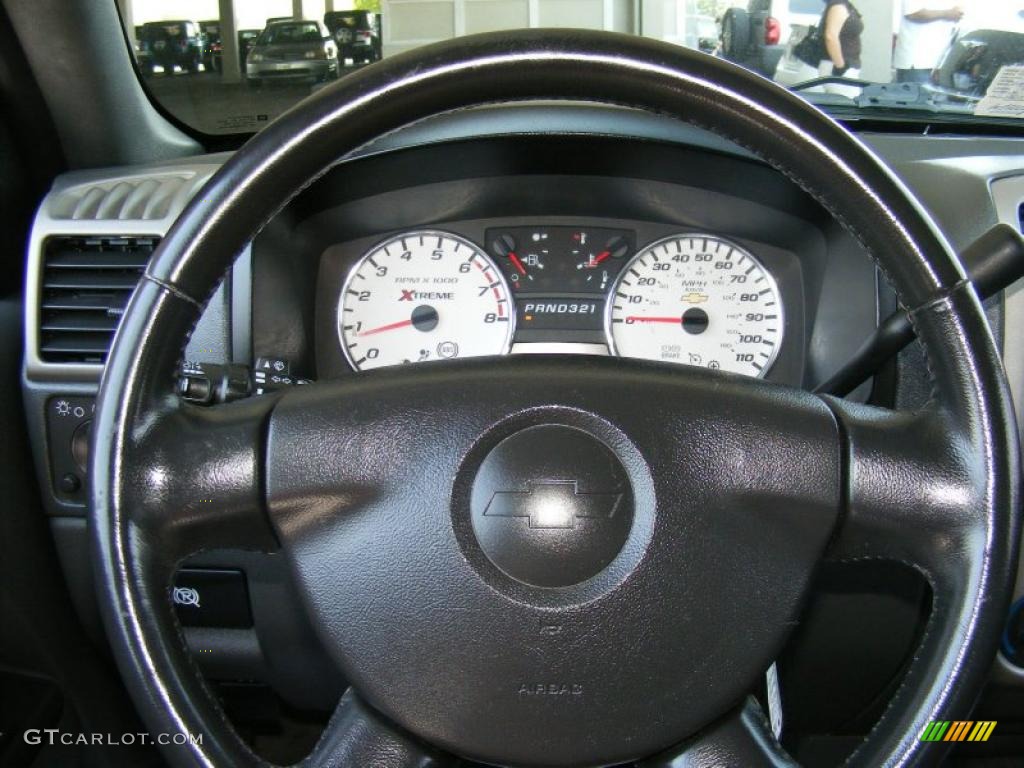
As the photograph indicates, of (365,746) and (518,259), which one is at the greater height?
(518,259)

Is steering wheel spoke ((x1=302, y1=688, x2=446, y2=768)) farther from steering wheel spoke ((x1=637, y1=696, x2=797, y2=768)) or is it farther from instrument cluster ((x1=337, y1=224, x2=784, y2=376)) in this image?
instrument cluster ((x1=337, y1=224, x2=784, y2=376))

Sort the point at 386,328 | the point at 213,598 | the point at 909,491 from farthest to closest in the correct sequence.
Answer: the point at 386,328 < the point at 213,598 < the point at 909,491

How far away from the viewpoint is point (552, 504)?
861mm

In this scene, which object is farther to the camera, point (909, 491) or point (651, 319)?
point (651, 319)

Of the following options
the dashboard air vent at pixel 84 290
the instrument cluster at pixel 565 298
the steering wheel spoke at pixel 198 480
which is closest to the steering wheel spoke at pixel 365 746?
the steering wheel spoke at pixel 198 480

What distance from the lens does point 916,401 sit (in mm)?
1493

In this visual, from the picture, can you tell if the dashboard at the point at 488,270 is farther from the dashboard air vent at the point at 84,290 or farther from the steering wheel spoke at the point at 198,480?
the steering wheel spoke at the point at 198,480

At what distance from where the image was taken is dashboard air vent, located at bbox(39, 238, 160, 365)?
161 centimetres

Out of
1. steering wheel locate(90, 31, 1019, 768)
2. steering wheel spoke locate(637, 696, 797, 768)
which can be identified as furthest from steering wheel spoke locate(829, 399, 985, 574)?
steering wheel spoke locate(637, 696, 797, 768)

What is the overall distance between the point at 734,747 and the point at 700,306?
1.07 meters

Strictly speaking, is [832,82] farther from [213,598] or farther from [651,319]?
[213,598]

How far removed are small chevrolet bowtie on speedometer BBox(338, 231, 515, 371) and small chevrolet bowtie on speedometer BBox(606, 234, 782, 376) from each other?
21 cm

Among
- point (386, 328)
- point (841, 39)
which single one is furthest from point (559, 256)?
point (841, 39)

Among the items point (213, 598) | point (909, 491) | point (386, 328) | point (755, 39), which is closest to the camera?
point (909, 491)
